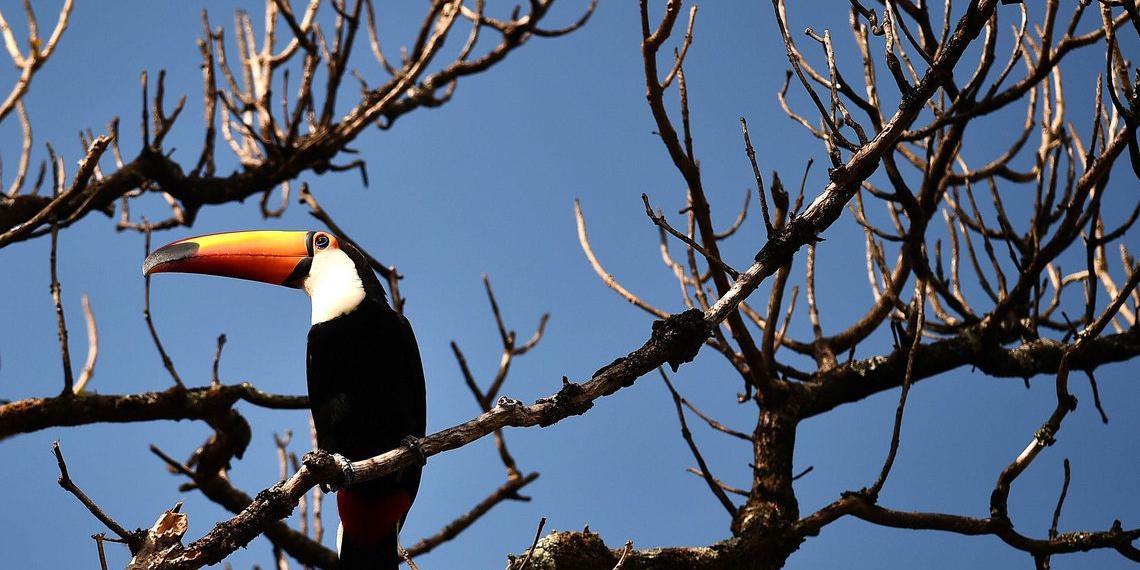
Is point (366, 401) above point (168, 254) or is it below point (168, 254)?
below

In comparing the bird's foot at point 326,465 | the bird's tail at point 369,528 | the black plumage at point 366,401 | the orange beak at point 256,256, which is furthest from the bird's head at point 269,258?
the bird's foot at point 326,465

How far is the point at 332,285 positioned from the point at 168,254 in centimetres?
67

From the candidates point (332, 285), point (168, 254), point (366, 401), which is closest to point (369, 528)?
point (366, 401)

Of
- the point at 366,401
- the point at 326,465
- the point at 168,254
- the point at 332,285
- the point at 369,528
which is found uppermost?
the point at 168,254

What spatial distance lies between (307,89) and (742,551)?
3.16m

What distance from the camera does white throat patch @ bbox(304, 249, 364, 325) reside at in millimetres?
3676

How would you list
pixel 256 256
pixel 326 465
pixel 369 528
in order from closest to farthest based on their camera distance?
pixel 326 465 < pixel 369 528 < pixel 256 256

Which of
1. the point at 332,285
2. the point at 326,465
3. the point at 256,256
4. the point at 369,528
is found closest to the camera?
the point at 326,465

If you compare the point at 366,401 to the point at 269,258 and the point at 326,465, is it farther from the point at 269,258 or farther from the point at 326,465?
the point at 326,465

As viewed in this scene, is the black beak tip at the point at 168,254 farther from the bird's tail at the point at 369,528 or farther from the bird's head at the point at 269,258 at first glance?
the bird's tail at the point at 369,528

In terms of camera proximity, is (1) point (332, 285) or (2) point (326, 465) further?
(1) point (332, 285)

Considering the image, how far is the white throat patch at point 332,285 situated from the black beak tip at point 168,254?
1.51 ft

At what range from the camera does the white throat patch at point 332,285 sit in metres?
3.68

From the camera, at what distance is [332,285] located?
379cm
